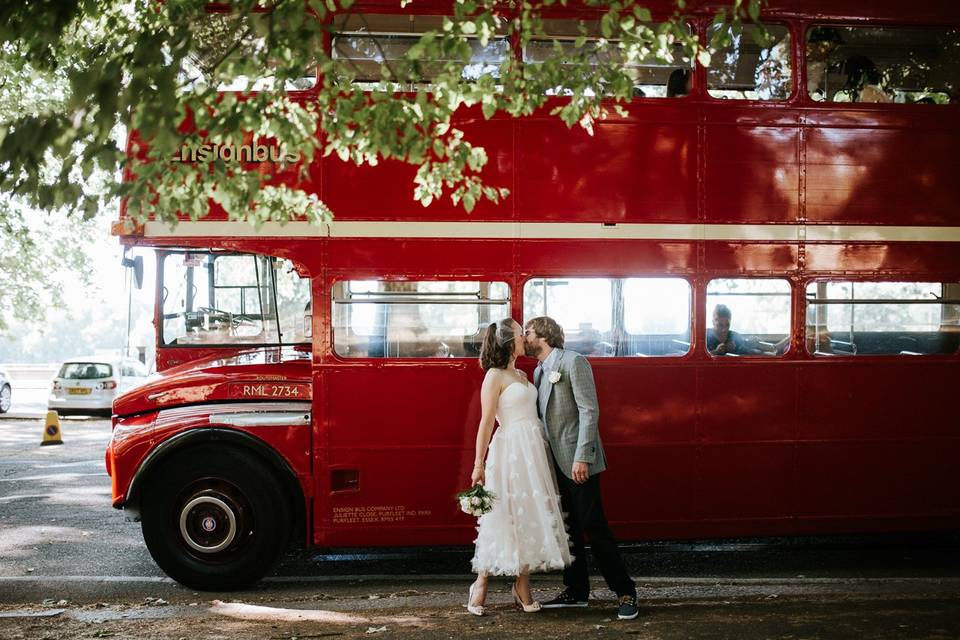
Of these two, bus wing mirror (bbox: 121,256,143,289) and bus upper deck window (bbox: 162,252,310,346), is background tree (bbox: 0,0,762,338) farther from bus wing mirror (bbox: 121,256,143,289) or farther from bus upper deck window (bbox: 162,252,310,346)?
bus upper deck window (bbox: 162,252,310,346)

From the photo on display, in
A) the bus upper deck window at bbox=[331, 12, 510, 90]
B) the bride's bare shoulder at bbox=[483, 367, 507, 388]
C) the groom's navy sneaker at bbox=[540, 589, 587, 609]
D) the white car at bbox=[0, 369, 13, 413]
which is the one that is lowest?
the groom's navy sneaker at bbox=[540, 589, 587, 609]

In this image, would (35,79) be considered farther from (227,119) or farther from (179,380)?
(227,119)

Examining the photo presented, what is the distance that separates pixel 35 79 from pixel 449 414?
15.3 meters

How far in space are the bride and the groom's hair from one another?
14 centimetres

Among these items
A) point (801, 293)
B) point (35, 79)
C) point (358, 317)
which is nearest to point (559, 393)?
point (358, 317)

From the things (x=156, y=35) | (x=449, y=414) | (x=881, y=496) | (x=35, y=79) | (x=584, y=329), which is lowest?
(x=881, y=496)

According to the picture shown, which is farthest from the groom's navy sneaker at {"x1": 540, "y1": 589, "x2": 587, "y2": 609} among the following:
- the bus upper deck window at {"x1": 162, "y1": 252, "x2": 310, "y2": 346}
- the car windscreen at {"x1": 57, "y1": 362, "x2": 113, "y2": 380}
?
the car windscreen at {"x1": 57, "y1": 362, "x2": 113, "y2": 380}

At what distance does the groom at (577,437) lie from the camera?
595cm

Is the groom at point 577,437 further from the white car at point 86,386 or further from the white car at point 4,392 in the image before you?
the white car at point 4,392

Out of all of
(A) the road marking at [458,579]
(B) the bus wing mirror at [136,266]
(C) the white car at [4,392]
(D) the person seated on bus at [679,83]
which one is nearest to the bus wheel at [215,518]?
(A) the road marking at [458,579]

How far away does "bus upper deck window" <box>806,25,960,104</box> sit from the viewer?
7016 mm

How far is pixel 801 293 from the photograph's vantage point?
7020 millimetres

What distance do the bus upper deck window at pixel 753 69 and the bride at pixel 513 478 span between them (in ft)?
8.26

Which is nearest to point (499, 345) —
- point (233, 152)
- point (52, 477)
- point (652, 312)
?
point (652, 312)
